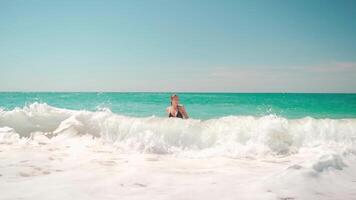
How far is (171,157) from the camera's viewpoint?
724 cm

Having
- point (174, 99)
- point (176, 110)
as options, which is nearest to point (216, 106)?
point (176, 110)

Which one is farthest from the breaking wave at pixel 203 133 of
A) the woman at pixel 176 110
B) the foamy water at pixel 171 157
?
the woman at pixel 176 110

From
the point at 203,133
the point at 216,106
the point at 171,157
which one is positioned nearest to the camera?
the point at 171,157

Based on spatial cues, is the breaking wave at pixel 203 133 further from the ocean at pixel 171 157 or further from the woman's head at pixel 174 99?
the woman's head at pixel 174 99

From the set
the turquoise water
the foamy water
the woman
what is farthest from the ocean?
the turquoise water

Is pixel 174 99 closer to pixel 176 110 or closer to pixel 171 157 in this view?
pixel 176 110

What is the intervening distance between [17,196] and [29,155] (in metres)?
2.92

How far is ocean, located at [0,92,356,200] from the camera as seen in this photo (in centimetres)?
428

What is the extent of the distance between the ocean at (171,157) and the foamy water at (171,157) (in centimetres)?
1

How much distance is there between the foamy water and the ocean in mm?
14

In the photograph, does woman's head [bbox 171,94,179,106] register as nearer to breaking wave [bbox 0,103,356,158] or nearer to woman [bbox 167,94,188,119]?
woman [bbox 167,94,188,119]

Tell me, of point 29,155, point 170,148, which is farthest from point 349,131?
point 29,155

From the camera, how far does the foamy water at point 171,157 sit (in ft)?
14.0

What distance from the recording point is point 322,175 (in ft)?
15.6
